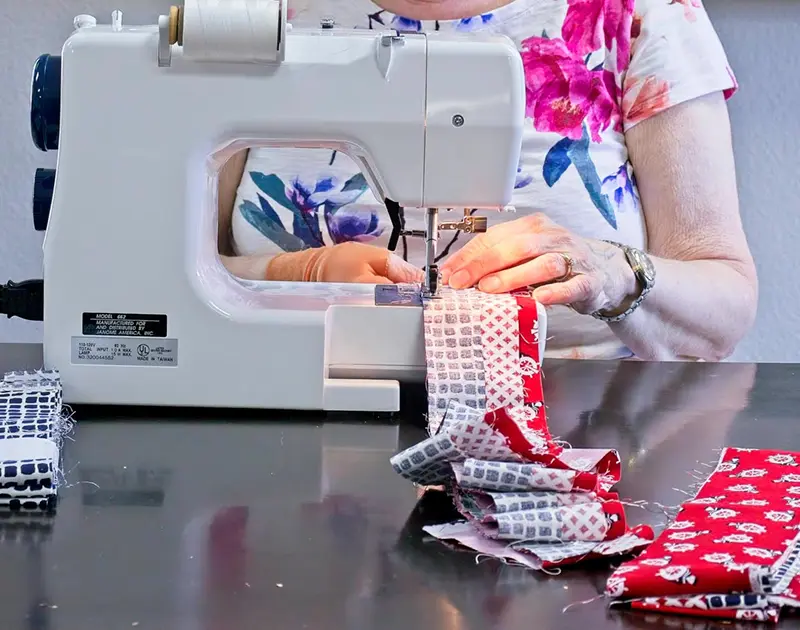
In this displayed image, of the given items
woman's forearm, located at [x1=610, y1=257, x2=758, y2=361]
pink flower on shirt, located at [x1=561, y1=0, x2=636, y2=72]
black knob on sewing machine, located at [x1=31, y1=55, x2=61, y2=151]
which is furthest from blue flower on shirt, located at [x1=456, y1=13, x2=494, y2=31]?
black knob on sewing machine, located at [x1=31, y1=55, x2=61, y2=151]

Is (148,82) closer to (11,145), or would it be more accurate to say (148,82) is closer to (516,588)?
(516,588)

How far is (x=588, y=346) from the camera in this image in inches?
67.4

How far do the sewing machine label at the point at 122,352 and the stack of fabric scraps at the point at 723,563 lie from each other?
0.52 meters

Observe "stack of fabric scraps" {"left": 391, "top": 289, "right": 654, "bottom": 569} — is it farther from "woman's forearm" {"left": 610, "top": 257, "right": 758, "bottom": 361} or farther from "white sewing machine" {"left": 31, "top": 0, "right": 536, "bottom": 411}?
"woman's forearm" {"left": 610, "top": 257, "right": 758, "bottom": 361}

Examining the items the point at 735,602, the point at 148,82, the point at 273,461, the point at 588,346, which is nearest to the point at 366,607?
the point at 735,602

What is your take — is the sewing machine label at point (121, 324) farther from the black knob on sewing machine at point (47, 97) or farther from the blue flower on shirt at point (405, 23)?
the blue flower on shirt at point (405, 23)

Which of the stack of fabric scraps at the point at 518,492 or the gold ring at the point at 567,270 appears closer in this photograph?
the stack of fabric scraps at the point at 518,492

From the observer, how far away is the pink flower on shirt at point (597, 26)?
172cm

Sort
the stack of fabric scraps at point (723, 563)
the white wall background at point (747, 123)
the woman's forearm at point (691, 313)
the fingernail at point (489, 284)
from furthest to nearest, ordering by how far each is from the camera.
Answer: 1. the white wall background at point (747, 123)
2. the woman's forearm at point (691, 313)
3. the fingernail at point (489, 284)
4. the stack of fabric scraps at point (723, 563)

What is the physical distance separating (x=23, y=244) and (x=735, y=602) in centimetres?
198

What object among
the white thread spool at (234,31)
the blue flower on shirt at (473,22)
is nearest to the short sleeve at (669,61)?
the blue flower on shirt at (473,22)

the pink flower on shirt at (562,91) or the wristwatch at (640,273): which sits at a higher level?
the pink flower on shirt at (562,91)

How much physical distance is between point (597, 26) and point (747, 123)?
27.1 inches

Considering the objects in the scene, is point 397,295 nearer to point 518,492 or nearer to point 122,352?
point 122,352
